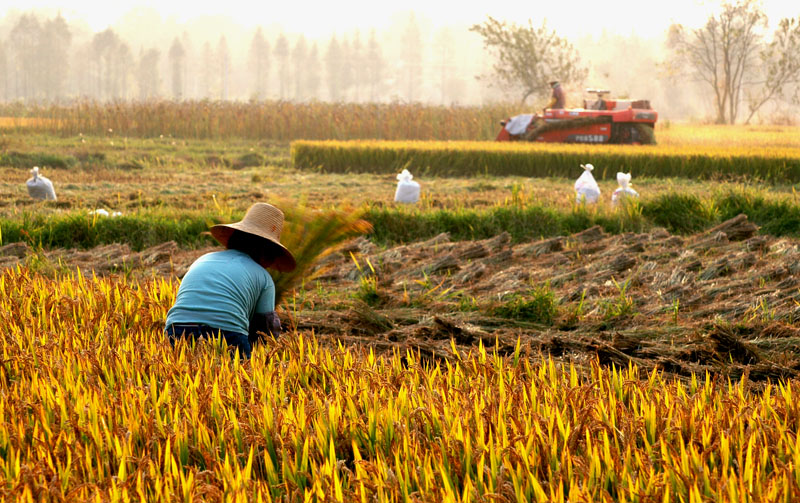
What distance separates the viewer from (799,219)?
8773mm

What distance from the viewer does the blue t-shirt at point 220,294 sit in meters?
4.08

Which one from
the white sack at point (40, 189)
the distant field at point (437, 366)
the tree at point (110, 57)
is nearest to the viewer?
the distant field at point (437, 366)

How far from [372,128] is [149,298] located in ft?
62.5

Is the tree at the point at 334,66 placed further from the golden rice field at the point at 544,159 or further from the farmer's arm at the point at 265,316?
the farmer's arm at the point at 265,316

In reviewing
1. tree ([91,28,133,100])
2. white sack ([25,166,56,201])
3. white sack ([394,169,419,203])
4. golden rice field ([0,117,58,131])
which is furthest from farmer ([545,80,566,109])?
tree ([91,28,133,100])

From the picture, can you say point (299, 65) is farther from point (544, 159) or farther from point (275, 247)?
point (275, 247)

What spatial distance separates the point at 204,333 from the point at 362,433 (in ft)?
5.19

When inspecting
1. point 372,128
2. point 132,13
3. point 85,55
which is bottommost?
point 372,128

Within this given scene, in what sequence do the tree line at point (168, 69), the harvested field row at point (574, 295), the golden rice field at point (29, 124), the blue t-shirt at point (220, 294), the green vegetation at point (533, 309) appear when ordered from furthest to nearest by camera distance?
1. the tree line at point (168, 69)
2. the golden rice field at point (29, 124)
3. the green vegetation at point (533, 309)
4. the harvested field row at point (574, 295)
5. the blue t-shirt at point (220, 294)

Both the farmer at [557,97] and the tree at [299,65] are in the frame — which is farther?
the tree at [299,65]

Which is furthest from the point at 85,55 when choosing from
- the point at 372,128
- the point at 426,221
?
the point at 426,221

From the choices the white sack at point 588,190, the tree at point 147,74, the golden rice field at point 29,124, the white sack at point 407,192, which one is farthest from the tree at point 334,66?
the white sack at point 588,190

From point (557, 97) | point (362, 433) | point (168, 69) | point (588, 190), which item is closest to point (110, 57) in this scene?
point (168, 69)

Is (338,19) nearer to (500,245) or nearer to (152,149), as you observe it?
(152,149)
